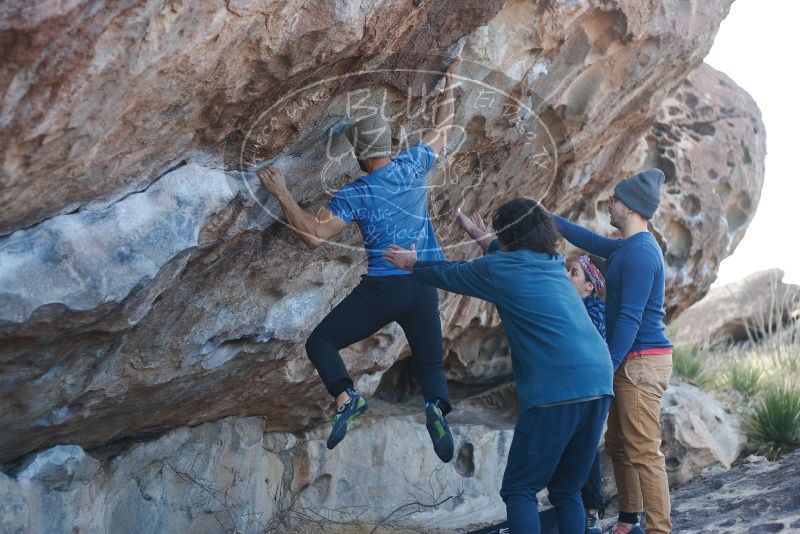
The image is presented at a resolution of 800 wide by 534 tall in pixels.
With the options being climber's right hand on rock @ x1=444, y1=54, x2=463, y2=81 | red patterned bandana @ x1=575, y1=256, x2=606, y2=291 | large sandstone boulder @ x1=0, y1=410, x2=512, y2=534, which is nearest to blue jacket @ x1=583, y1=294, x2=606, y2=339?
red patterned bandana @ x1=575, y1=256, x2=606, y2=291

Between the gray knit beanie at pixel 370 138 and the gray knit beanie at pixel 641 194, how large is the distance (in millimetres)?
1386

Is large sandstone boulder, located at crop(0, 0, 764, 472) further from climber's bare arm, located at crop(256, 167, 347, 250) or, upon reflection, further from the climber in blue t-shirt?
the climber in blue t-shirt

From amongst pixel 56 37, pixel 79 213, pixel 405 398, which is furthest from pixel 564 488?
pixel 405 398

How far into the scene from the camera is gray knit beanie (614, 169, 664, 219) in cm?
540

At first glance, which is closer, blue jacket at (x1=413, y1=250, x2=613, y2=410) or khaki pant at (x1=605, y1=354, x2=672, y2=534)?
blue jacket at (x1=413, y1=250, x2=613, y2=410)

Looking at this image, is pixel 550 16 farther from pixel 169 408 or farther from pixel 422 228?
pixel 169 408

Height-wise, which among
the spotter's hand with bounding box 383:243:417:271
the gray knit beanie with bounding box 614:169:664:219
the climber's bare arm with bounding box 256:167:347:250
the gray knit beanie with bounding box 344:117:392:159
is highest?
the gray knit beanie with bounding box 344:117:392:159

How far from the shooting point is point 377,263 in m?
5.17

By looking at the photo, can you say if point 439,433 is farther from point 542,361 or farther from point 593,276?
point 593,276

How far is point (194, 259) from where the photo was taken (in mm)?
5109

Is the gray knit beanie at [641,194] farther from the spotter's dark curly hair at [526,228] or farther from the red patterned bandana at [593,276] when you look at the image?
the spotter's dark curly hair at [526,228]

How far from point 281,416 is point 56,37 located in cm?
421

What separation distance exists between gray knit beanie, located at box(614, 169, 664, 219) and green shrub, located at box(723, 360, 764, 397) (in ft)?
17.9

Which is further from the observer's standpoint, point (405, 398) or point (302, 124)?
point (405, 398)
